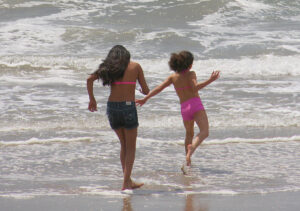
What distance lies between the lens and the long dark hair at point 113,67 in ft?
18.1

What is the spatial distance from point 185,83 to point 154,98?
4.78m

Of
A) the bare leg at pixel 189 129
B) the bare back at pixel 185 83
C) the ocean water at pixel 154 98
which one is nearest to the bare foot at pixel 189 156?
the ocean water at pixel 154 98

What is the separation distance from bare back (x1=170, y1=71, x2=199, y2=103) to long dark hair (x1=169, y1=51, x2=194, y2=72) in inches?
3.3

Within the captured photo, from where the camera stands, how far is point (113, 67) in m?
5.53

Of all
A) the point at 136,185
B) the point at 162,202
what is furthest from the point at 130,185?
the point at 162,202

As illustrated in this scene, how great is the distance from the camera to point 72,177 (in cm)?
637

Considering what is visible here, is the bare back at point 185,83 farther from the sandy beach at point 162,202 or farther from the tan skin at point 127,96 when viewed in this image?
the sandy beach at point 162,202

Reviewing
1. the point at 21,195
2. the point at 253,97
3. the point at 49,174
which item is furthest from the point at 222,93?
the point at 21,195

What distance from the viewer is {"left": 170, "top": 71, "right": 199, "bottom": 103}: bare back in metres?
6.50

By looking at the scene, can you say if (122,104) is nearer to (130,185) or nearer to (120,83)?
(120,83)

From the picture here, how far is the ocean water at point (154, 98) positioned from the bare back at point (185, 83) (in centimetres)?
86

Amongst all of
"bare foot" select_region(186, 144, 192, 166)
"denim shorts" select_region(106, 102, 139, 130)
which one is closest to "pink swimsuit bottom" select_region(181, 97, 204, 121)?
"bare foot" select_region(186, 144, 192, 166)

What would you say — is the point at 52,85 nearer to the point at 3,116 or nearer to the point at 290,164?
the point at 3,116

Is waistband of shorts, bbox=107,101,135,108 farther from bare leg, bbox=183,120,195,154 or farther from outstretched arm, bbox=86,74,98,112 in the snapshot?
bare leg, bbox=183,120,195,154
